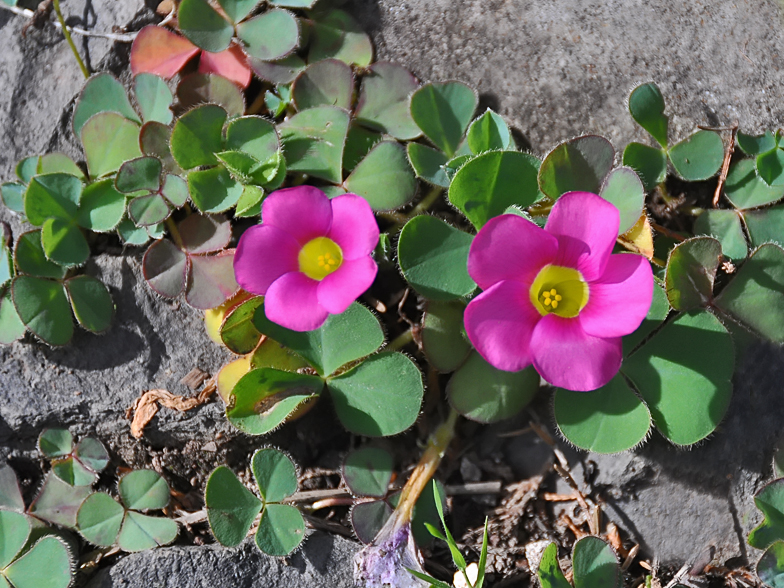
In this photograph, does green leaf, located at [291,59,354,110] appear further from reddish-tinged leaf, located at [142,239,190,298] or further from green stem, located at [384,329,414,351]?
green stem, located at [384,329,414,351]

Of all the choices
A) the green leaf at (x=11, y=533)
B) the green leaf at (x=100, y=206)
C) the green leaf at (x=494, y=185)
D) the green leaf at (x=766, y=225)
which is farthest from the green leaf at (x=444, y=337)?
the green leaf at (x=11, y=533)

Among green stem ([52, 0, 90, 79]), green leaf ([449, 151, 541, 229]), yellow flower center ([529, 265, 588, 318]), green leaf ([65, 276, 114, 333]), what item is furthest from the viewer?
green stem ([52, 0, 90, 79])

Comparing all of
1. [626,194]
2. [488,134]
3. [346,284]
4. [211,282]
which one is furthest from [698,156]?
[211,282]

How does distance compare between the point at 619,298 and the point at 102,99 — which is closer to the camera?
the point at 619,298

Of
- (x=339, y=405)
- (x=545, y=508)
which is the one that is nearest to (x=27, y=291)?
(x=339, y=405)

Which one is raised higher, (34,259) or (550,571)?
(34,259)

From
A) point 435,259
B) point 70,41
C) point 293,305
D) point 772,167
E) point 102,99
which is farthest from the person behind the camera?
point 70,41

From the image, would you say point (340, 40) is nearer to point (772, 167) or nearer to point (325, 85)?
point (325, 85)

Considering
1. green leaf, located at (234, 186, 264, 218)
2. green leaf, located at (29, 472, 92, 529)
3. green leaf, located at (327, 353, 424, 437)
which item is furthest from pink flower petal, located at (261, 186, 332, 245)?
green leaf, located at (29, 472, 92, 529)
